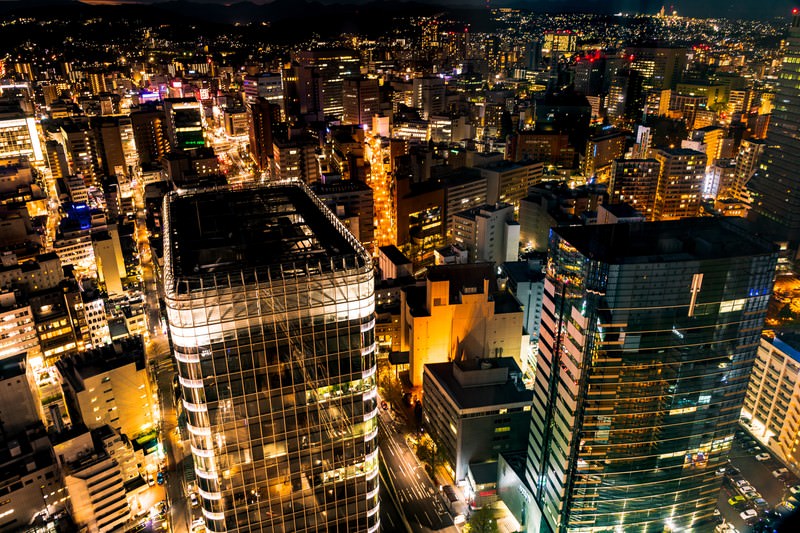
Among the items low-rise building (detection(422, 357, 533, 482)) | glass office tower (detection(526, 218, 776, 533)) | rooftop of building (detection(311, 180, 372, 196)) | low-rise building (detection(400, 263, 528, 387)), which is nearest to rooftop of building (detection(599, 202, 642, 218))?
low-rise building (detection(400, 263, 528, 387))

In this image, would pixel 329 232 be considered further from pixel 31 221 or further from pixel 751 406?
pixel 31 221

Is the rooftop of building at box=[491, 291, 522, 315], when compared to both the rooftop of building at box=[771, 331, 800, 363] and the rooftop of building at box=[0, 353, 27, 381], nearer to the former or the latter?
the rooftop of building at box=[771, 331, 800, 363]

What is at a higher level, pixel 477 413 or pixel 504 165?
pixel 504 165

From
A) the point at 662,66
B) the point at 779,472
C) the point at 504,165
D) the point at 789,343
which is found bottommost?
A: the point at 779,472

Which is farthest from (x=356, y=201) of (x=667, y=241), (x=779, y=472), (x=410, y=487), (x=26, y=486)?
(x=779, y=472)

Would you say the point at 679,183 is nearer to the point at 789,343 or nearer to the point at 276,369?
the point at 789,343

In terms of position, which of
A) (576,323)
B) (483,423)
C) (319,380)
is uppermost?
(319,380)

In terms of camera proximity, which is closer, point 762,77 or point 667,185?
point 667,185

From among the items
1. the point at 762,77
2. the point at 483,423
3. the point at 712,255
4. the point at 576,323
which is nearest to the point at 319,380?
the point at 576,323
